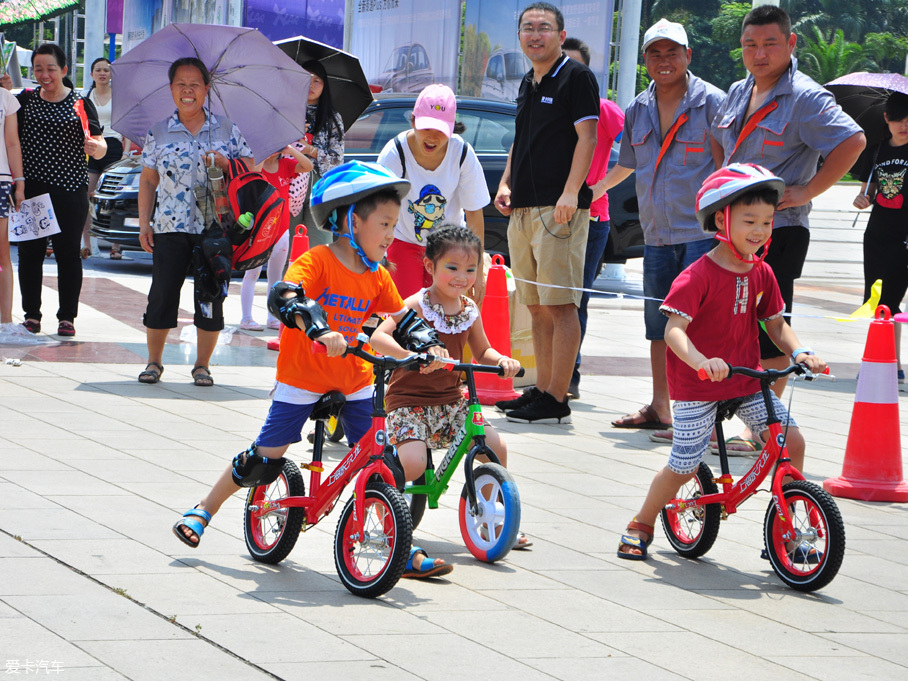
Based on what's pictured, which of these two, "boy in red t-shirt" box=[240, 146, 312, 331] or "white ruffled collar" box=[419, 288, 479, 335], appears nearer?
"white ruffled collar" box=[419, 288, 479, 335]

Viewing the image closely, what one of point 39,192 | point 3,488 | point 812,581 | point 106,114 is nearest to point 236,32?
point 39,192

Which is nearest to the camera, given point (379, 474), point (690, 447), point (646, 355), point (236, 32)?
point (379, 474)

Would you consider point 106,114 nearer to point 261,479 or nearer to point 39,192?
point 39,192

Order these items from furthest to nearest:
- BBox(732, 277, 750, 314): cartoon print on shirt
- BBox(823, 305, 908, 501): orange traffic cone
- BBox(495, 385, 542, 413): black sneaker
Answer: BBox(495, 385, 542, 413): black sneaker < BBox(823, 305, 908, 501): orange traffic cone < BBox(732, 277, 750, 314): cartoon print on shirt

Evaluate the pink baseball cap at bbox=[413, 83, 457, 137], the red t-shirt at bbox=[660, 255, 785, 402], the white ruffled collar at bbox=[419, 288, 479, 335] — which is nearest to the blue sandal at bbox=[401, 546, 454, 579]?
the white ruffled collar at bbox=[419, 288, 479, 335]

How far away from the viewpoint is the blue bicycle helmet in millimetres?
4562

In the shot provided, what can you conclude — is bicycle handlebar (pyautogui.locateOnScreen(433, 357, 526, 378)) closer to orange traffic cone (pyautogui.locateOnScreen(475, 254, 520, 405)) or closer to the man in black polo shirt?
the man in black polo shirt

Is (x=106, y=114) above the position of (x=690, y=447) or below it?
above

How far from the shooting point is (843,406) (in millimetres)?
8945

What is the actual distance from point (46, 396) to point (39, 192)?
8.82ft

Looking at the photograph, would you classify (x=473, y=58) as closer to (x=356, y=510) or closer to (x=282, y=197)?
(x=282, y=197)

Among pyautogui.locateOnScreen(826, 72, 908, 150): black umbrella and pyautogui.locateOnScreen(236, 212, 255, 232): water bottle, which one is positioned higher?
pyautogui.locateOnScreen(826, 72, 908, 150): black umbrella

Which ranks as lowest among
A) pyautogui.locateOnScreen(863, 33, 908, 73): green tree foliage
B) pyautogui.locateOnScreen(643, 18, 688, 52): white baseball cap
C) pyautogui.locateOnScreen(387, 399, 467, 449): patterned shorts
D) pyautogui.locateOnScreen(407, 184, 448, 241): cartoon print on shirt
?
pyautogui.locateOnScreen(387, 399, 467, 449): patterned shorts

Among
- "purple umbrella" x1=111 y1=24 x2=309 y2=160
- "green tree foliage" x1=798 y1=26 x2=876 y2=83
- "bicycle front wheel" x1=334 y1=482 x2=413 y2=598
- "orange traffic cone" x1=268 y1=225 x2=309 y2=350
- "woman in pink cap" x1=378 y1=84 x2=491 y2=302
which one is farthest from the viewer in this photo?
"green tree foliage" x1=798 y1=26 x2=876 y2=83
